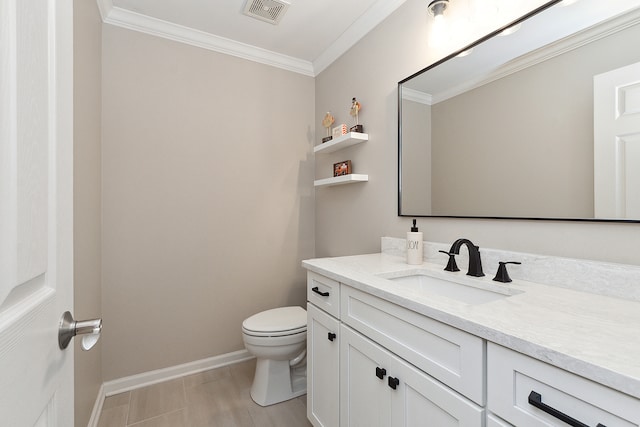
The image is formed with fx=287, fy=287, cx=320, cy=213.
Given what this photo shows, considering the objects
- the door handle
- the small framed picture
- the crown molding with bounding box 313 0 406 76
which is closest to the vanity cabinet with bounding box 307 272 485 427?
the door handle

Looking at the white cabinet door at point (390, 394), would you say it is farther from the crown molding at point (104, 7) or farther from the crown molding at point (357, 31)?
the crown molding at point (104, 7)

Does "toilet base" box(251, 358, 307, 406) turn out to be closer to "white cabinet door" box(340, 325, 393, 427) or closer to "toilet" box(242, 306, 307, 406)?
"toilet" box(242, 306, 307, 406)

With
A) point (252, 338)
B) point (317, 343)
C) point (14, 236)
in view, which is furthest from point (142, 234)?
point (14, 236)

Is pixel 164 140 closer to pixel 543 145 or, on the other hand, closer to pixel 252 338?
pixel 252 338

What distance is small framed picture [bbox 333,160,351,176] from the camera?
6.84 ft

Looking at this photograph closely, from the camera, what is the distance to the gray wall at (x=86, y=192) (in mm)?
1264

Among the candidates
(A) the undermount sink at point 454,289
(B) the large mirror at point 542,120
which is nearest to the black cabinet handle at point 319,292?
(A) the undermount sink at point 454,289

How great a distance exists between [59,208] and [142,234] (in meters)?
1.63

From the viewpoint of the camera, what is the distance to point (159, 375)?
2010 mm

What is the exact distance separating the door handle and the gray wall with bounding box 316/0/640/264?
1389 millimetres

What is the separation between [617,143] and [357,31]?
1.68 metres

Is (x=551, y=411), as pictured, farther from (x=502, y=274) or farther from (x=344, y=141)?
(x=344, y=141)

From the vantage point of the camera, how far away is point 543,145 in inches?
42.9

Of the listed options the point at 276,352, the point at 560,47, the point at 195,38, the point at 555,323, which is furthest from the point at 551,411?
the point at 195,38
